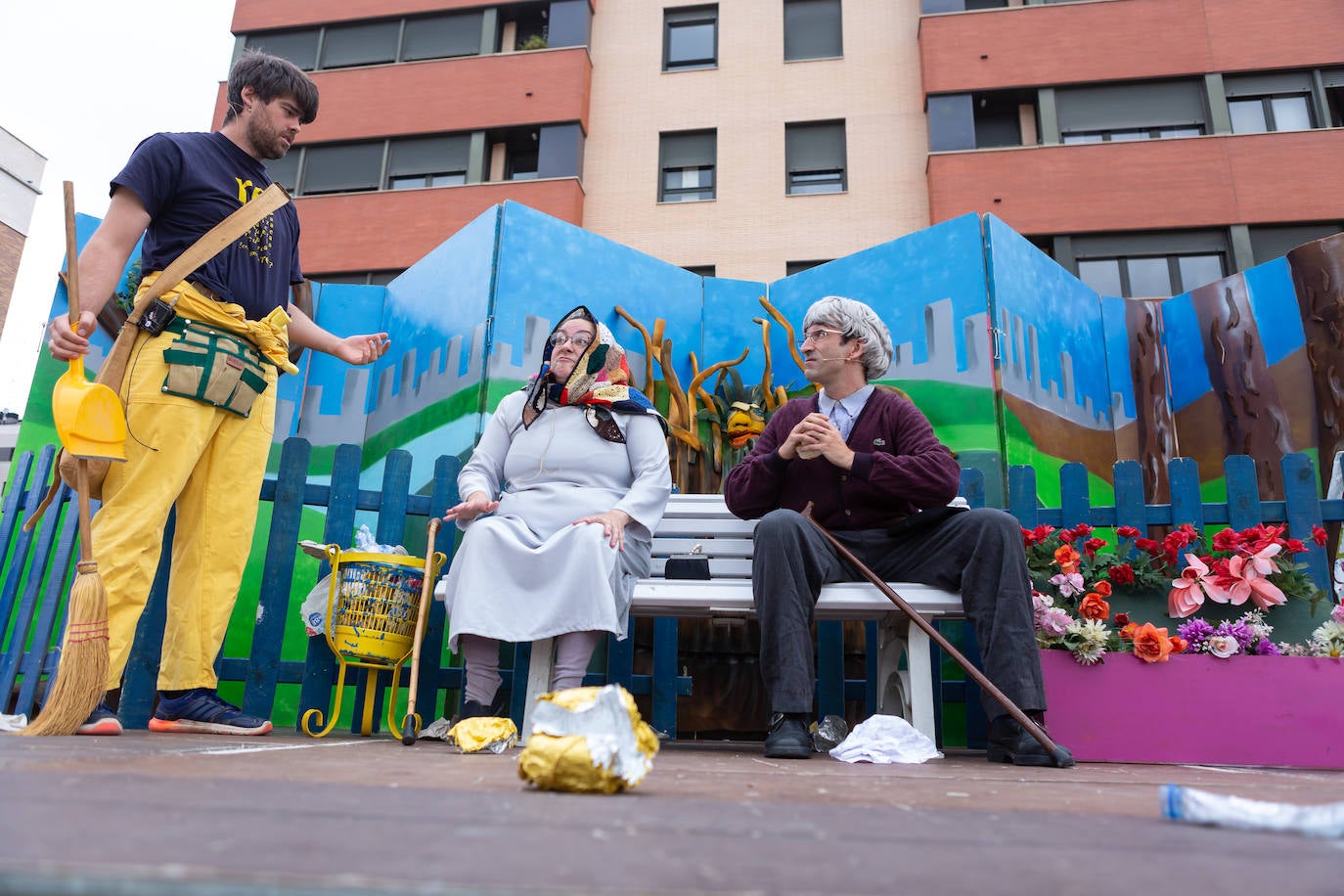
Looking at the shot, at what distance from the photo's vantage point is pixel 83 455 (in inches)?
107

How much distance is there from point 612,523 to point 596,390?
0.65 m

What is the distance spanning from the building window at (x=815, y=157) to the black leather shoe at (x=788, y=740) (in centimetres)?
1107

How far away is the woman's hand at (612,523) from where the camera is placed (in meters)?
3.07

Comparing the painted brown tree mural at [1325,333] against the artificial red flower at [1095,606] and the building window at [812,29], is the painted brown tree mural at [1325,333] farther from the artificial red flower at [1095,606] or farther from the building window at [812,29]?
the building window at [812,29]

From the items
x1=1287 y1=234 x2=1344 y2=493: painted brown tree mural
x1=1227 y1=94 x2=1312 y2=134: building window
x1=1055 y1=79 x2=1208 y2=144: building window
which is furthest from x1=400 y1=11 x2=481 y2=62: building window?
x1=1287 y1=234 x2=1344 y2=493: painted brown tree mural

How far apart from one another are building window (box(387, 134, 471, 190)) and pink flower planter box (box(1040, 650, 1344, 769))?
41.5ft

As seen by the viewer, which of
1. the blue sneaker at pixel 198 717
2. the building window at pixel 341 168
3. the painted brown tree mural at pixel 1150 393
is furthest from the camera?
the building window at pixel 341 168

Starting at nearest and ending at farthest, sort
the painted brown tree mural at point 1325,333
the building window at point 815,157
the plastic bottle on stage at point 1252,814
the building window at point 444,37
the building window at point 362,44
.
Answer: the plastic bottle on stage at point 1252,814 → the painted brown tree mural at point 1325,333 → the building window at point 815,157 → the building window at point 444,37 → the building window at point 362,44

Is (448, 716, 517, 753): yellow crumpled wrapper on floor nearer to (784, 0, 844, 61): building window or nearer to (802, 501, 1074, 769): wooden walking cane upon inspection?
(802, 501, 1074, 769): wooden walking cane

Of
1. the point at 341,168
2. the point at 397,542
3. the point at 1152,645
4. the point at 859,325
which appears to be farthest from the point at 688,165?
the point at 1152,645

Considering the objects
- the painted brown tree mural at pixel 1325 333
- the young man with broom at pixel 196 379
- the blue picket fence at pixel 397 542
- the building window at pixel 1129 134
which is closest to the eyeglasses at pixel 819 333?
the blue picket fence at pixel 397 542

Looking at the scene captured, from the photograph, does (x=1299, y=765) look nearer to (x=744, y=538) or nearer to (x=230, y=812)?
(x=744, y=538)

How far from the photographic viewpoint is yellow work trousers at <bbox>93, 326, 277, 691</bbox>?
2.86m

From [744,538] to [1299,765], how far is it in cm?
209
